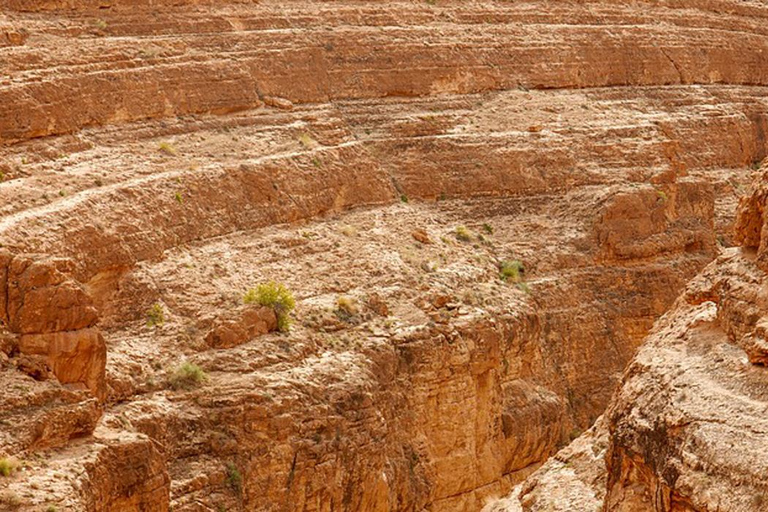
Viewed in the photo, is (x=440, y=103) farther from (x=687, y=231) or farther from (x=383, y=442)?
(x=383, y=442)

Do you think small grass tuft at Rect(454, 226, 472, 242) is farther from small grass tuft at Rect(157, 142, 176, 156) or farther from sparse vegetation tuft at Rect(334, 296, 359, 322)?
small grass tuft at Rect(157, 142, 176, 156)

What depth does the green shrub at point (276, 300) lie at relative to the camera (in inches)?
1497

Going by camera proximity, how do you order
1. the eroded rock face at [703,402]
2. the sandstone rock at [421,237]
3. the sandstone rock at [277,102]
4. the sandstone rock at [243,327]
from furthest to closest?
the sandstone rock at [277,102]
the sandstone rock at [421,237]
the sandstone rock at [243,327]
the eroded rock face at [703,402]

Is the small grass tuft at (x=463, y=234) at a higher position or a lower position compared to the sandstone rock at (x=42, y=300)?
lower

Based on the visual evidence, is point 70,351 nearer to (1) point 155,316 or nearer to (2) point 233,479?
(2) point 233,479

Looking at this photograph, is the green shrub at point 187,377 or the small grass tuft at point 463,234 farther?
the small grass tuft at point 463,234

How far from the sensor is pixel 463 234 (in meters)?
46.8

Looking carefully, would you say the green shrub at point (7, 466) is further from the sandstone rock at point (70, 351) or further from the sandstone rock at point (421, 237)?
the sandstone rock at point (421, 237)

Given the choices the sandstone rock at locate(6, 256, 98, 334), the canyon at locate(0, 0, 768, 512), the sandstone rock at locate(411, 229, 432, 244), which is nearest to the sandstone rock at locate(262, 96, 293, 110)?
the canyon at locate(0, 0, 768, 512)

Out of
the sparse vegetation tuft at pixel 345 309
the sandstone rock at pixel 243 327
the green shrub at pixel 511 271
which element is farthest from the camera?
the green shrub at pixel 511 271

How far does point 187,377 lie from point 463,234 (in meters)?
13.6

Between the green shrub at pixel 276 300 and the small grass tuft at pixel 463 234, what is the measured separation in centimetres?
930

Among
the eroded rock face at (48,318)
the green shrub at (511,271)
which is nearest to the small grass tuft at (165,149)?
the green shrub at (511,271)

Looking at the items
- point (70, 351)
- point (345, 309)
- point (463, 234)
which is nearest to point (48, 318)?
point (70, 351)
